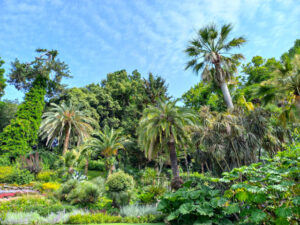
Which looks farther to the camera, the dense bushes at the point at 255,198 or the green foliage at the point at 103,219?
the green foliage at the point at 103,219

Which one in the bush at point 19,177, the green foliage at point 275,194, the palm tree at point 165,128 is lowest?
the bush at point 19,177

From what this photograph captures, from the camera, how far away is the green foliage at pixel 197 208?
5375mm

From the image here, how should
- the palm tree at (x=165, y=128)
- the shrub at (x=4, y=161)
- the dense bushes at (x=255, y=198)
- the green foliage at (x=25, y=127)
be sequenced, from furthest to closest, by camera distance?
the green foliage at (x=25, y=127)
the shrub at (x=4, y=161)
the palm tree at (x=165, y=128)
the dense bushes at (x=255, y=198)

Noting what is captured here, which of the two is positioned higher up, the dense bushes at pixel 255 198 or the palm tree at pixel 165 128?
the palm tree at pixel 165 128

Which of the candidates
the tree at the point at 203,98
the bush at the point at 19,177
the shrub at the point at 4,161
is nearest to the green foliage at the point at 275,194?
the bush at the point at 19,177

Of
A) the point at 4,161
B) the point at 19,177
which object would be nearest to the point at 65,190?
the point at 19,177

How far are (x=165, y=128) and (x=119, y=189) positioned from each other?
14.6ft

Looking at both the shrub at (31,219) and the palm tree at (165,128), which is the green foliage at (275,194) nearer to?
the shrub at (31,219)

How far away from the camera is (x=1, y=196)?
11133 mm

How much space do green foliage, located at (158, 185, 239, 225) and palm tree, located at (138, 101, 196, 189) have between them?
4.99 metres

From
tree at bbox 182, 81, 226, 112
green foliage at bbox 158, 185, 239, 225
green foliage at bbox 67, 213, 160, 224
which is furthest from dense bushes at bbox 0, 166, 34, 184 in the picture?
tree at bbox 182, 81, 226, 112

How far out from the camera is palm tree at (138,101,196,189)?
11539 mm

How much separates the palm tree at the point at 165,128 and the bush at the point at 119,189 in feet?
7.64

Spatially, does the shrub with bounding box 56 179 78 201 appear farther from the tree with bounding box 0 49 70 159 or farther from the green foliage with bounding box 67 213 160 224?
the tree with bounding box 0 49 70 159
